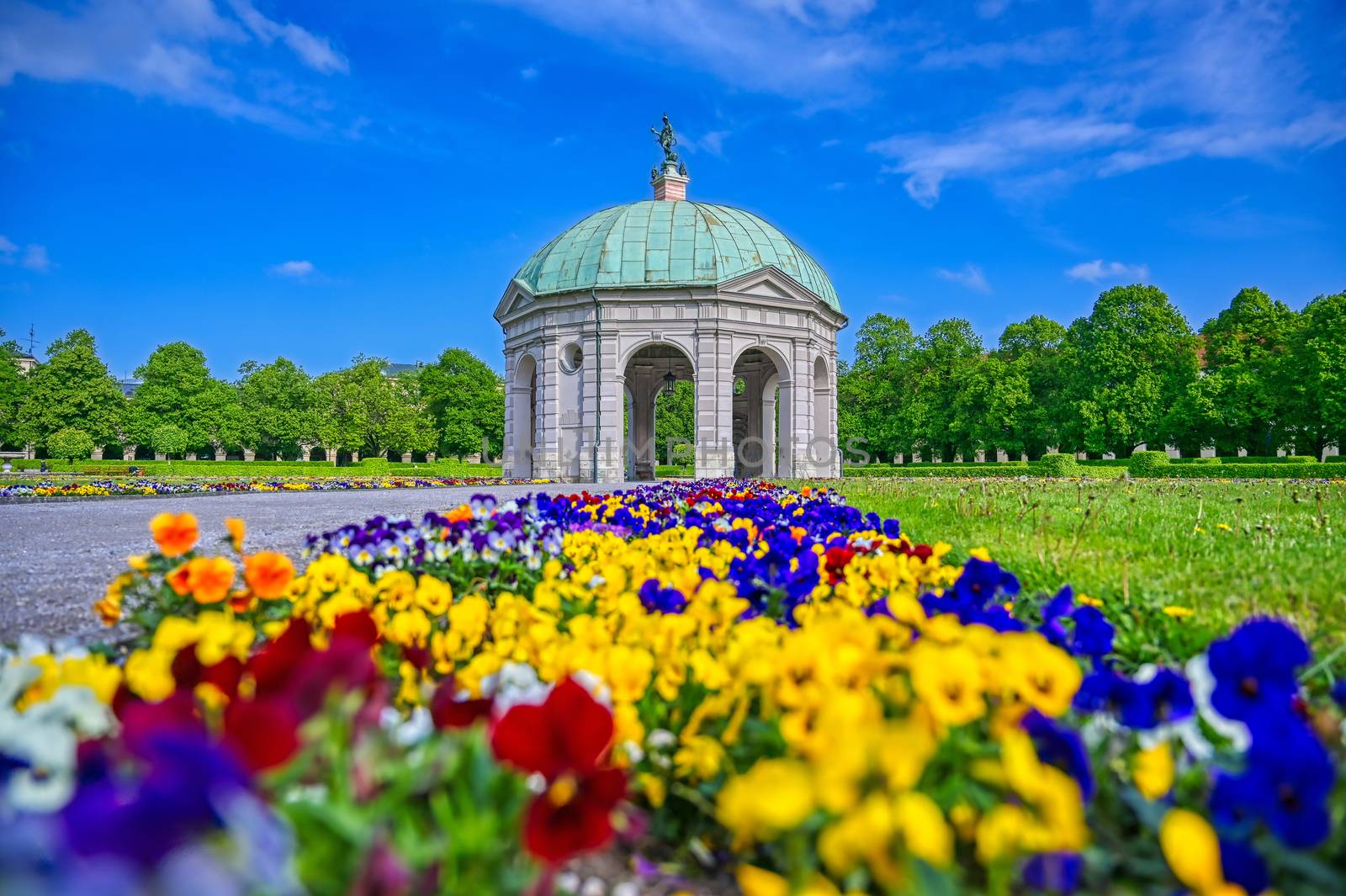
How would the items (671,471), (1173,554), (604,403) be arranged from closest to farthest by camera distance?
(1173,554) < (604,403) < (671,471)

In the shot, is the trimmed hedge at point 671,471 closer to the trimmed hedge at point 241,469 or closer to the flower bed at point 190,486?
the trimmed hedge at point 241,469

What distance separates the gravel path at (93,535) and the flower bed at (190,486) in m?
1.33

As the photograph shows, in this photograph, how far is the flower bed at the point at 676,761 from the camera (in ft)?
3.19

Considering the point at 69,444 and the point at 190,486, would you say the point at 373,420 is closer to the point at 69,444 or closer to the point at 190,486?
the point at 69,444

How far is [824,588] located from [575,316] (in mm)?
25938

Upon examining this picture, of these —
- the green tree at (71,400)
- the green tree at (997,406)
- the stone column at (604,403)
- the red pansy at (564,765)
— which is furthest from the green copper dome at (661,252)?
the green tree at (71,400)

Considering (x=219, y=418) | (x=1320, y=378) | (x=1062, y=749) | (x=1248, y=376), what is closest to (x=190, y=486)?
(x=1062, y=749)

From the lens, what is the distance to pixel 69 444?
42.7m

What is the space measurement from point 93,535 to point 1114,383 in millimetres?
42423

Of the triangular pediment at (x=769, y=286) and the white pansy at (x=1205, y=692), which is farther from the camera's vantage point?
the triangular pediment at (x=769, y=286)

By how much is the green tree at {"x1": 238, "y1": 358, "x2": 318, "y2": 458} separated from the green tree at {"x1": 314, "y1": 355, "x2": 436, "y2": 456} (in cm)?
236

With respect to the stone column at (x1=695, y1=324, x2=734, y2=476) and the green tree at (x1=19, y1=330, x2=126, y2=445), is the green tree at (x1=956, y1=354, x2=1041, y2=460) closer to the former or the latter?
the stone column at (x1=695, y1=324, x2=734, y2=476)

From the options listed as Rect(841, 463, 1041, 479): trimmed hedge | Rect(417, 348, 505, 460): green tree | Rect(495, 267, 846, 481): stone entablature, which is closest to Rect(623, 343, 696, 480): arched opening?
Rect(495, 267, 846, 481): stone entablature

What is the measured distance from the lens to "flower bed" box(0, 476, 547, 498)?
1470 cm
